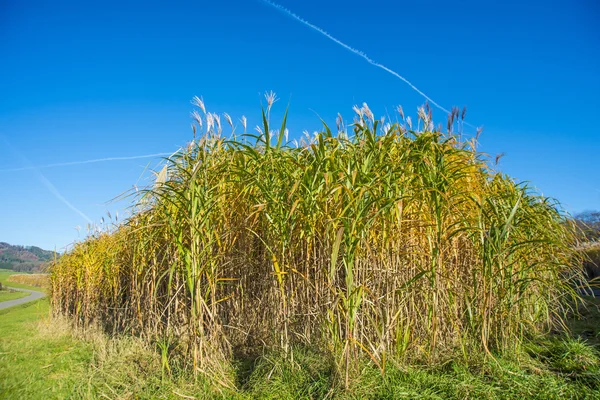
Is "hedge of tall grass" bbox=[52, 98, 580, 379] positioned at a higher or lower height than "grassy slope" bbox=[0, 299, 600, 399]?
higher

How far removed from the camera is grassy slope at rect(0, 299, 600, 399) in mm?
2338

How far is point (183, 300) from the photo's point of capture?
10.8 ft

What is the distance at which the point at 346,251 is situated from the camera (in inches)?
90.0

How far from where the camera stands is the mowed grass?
2330mm

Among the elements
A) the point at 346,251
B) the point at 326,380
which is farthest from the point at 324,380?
the point at 346,251

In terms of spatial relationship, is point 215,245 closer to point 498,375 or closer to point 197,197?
point 197,197

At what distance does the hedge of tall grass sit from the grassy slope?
13cm

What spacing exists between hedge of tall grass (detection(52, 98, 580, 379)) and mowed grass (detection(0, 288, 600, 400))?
12 centimetres

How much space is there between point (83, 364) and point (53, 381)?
335 mm

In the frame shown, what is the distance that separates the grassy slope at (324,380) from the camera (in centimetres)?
234

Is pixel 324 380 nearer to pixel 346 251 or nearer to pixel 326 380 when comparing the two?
pixel 326 380

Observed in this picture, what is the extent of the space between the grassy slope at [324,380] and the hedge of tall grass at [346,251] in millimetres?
131

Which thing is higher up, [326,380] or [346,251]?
[346,251]

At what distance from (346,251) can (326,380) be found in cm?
80
